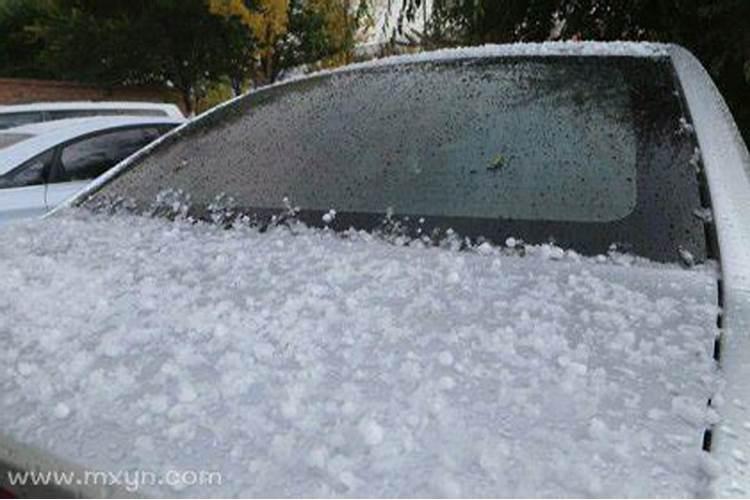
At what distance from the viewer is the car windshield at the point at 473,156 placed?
157cm

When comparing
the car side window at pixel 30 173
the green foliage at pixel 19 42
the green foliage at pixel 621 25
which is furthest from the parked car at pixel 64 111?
the green foliage at pixel 19 42

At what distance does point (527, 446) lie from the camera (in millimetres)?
942

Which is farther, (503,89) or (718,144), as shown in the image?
(503,89)

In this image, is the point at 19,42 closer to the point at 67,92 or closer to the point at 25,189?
the point at 67,92

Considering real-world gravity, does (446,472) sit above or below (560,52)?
below

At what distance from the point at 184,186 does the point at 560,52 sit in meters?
1.03

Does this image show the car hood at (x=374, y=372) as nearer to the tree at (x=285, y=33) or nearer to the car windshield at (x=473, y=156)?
the car windshield at (x=473, y=156)

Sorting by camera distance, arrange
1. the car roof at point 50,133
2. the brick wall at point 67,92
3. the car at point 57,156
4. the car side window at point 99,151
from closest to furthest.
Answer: the car at point 57,156 < the car roof at point 50,133 < the car side window at point 99,151 < the brick wall at point 67,92

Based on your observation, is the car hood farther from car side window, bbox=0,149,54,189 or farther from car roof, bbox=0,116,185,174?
car roof, bbox=0,116,185,174

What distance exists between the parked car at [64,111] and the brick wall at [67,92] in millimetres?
10581

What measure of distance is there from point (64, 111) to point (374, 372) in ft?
31.2

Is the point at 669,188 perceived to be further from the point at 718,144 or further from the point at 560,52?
the point at 560,52

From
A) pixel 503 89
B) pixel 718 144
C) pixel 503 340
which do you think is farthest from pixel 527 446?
pixel 503 89

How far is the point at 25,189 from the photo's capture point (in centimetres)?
554
